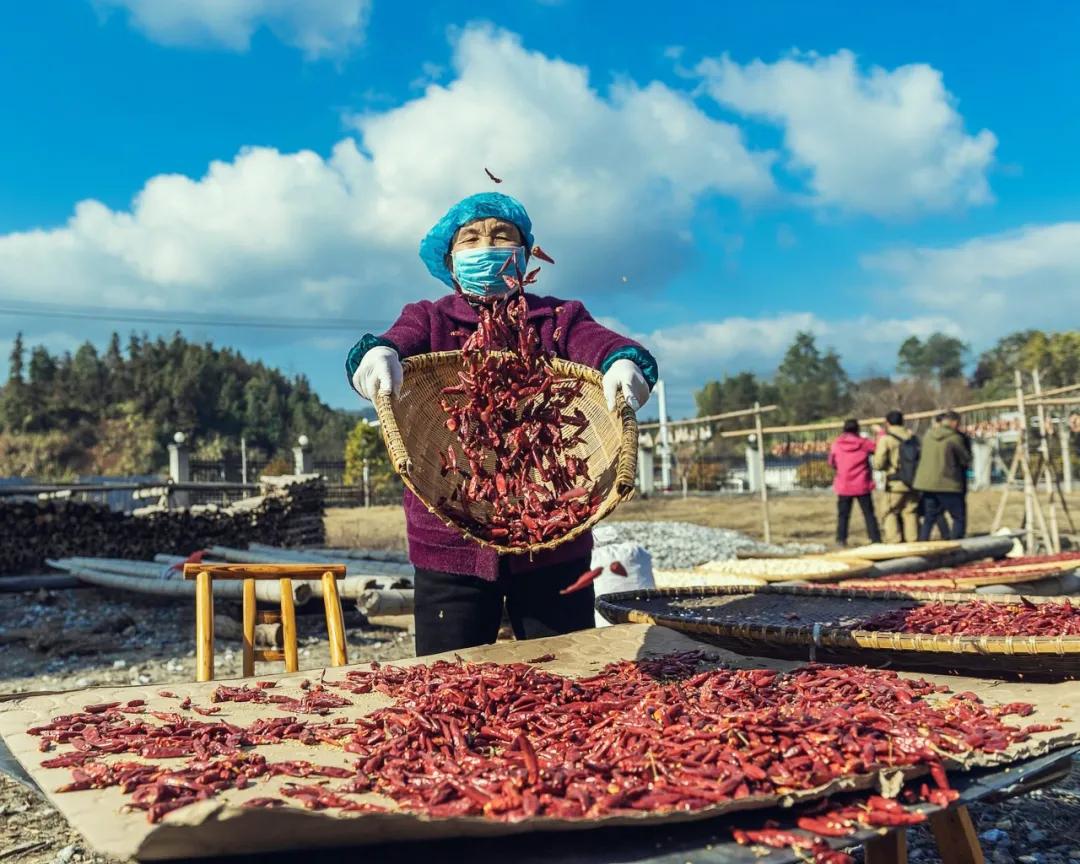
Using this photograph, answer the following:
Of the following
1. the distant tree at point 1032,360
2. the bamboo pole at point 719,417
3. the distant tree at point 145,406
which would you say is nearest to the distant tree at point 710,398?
the distant tree at point 1032,360

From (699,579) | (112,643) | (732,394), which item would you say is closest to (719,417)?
(699,579)

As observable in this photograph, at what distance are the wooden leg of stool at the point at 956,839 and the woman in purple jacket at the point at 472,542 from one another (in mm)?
1471

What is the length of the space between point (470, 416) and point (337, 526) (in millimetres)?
18942

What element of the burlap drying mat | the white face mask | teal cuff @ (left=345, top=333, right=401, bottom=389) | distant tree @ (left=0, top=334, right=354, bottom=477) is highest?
distant tree @ (left=0, top=334, right=354, bottom=477)

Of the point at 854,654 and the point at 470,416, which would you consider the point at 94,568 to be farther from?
the point at 854,654

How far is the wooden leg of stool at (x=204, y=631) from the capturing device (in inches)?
139

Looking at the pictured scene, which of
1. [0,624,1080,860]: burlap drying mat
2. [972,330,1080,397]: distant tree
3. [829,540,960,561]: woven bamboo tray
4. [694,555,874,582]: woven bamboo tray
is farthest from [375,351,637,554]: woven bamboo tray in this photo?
[972,330,1080,397]: distant tree

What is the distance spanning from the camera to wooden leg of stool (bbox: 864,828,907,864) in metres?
2.35

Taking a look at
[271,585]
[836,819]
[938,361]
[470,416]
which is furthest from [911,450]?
[938,361]

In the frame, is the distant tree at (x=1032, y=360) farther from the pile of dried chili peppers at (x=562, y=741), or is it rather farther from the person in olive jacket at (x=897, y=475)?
the pile of dried chili peppers at (x=562, y=741)

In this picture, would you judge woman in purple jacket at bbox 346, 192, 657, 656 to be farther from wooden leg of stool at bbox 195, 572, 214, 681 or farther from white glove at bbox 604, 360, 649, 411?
wooden leg of stool at bbox 195, 572, 214, 681

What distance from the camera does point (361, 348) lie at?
3199 mm

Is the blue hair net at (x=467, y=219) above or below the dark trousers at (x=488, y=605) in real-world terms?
above

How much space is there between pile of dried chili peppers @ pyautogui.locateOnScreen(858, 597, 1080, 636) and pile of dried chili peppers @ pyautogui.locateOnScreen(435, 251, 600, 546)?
4.83 feet
